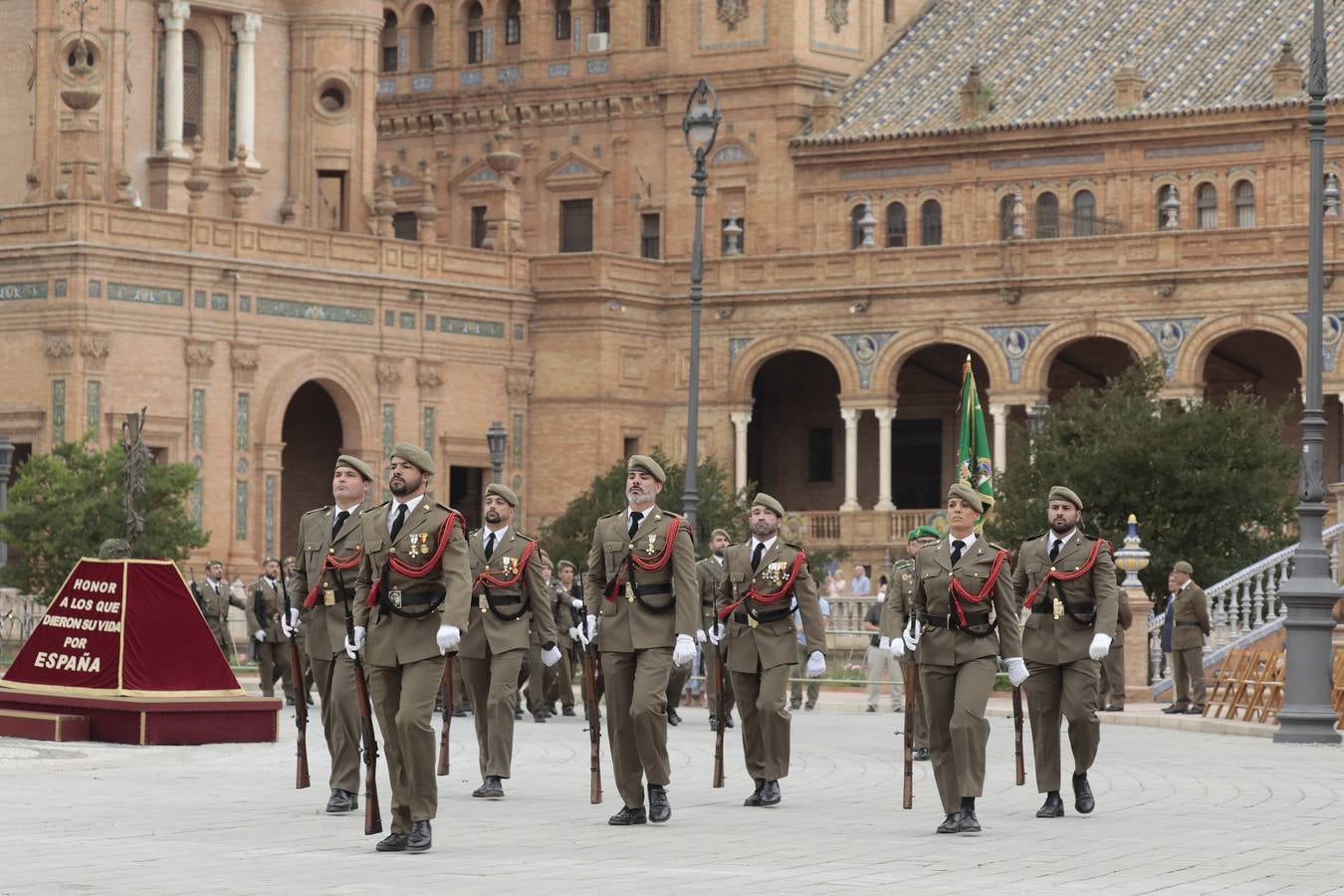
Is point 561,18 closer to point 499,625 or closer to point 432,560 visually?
point 499,625

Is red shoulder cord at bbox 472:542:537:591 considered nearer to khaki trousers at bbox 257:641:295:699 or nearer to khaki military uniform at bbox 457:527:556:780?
khaki military uniform at bbox 457:527:556:780

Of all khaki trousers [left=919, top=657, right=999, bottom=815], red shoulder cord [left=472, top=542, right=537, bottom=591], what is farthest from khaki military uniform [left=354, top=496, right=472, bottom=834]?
red shoulder cord [left=472, top=542, right=537, bottom=591]

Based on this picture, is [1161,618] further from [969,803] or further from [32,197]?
[32,197]

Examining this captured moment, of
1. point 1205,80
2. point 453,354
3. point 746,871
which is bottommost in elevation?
point 746,871

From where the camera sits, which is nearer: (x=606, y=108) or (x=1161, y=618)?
(x=1161, y=618)

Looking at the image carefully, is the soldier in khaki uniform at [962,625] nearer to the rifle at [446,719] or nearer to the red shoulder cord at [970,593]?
the red shoulder cord at [970,593]

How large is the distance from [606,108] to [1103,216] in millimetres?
11357

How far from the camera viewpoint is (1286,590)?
23.8m

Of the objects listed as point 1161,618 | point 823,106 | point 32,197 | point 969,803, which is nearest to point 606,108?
point 823,106

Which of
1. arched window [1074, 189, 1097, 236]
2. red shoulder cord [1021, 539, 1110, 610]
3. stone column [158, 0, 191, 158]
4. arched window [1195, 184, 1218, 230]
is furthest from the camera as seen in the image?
arched window [1074, 189, 1097, 236]

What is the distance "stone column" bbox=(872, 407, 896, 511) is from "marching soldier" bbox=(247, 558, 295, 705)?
23.7 metres

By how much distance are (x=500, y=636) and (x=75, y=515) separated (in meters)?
25.3

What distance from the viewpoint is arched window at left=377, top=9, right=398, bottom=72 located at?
64.9 metres

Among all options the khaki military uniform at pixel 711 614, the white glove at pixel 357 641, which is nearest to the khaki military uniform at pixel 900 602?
the khaki military uniform at pixel 711 614
